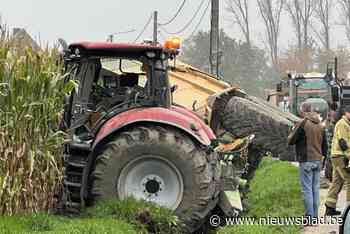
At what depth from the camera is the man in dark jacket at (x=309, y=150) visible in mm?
9414

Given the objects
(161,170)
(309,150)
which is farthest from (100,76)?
(309,150)

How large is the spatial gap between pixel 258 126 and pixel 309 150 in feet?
9.01

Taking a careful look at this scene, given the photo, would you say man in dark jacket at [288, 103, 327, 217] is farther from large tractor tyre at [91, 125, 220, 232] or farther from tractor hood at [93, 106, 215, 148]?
large tractor tyre at [91, 125, 220, 232]

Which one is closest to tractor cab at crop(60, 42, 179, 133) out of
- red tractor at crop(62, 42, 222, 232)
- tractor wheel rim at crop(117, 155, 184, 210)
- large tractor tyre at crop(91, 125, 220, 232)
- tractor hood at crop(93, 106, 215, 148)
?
red tractor at crop(62, 42, 222, 232)

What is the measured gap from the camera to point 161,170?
26.5 feet

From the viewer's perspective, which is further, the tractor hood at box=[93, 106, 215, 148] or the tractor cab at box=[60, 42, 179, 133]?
the tractor cab at box=[60, 42, 179, 133]

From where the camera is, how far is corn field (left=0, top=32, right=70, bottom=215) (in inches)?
292

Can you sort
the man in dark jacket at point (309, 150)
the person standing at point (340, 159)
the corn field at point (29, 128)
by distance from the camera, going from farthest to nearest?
the person standing at point (340, 159), the man in dark jacket at point (309, 150), the corn field at point (29, 128)

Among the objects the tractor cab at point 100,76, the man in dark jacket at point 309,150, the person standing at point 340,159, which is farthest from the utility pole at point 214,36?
Result: the tractor cab at point 100,76

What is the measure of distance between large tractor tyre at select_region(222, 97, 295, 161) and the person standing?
6.93ft

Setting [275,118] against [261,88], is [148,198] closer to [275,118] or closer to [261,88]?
[275,118]

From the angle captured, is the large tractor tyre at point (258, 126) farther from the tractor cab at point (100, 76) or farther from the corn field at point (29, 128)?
the corn field at point (29, 128)

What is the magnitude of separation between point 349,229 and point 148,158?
106 inches

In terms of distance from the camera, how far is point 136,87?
29.3 feet
